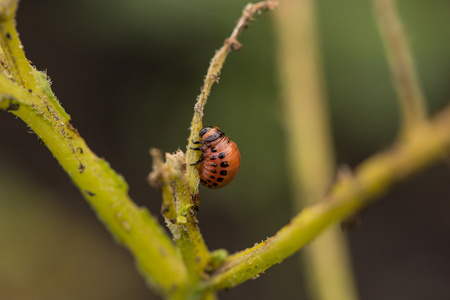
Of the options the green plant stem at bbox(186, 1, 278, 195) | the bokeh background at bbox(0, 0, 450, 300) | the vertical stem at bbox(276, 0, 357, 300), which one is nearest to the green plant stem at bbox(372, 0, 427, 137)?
the green plant stem at bbox(186, 1, 278, 195)

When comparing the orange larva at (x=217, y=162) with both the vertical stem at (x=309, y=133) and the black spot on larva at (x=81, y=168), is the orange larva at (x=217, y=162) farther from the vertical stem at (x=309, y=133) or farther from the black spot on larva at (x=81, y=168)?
the vertical stem at (x=309, y=133)

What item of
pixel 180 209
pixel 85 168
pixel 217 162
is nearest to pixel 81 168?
pixel 85 168

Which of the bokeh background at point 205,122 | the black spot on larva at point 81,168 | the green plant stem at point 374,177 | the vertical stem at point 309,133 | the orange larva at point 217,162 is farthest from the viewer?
the bokeh background at point 205,122

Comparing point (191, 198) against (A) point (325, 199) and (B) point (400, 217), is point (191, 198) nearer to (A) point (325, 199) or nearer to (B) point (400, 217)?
(A) point (325, 199)

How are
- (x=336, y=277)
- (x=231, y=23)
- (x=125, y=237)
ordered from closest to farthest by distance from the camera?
(x=125, y=237)
(x=336, y=277)
(x=231, y=23)

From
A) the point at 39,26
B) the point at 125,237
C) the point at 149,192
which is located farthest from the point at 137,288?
the point at 125,237

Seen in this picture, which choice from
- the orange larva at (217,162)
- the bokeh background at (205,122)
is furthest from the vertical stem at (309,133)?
the orange larva at (217,162)

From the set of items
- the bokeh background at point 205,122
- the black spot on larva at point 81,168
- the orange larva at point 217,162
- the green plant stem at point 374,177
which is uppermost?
the bokeh background at point 205,122
